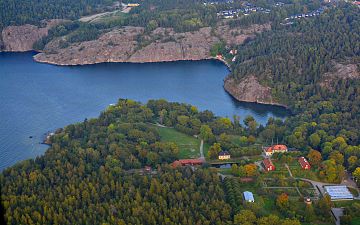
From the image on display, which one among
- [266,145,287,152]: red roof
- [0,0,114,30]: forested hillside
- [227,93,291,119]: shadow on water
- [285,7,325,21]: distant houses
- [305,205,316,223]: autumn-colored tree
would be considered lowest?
[227,93,291,119]: shadow on water

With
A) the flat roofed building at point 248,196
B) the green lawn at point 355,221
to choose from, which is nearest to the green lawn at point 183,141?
the flat roofed building at point 248,196

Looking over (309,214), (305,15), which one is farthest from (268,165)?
(305,15)

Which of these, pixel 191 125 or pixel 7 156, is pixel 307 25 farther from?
pixel 7 156

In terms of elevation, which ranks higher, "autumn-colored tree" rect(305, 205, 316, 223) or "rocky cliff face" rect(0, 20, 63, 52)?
"rocky cliff face" rect(0, 20, 63, 52)

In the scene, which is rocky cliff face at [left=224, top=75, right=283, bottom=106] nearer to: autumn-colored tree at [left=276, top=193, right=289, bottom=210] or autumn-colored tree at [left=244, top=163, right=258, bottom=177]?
autumn-colored tree at [left=244, top=163, right=258, bottom=177]

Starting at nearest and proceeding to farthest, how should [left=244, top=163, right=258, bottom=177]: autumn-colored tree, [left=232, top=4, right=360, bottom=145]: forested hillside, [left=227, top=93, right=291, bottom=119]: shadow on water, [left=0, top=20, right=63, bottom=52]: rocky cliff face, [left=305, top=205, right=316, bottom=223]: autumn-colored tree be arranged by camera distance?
[left=305, top=205, right=316, bottom=223]: autumn-colored tree → [left=244, top=163, right=258, bottom=177]: autumn-colored tree → [left=232, top=4, right=360, bottom=145]: forested hillside → [left=227, top=93, right=291, bottom=119]: shadow on water → [left=0, top=20, right=63, bottom=52]: rocky cliff face

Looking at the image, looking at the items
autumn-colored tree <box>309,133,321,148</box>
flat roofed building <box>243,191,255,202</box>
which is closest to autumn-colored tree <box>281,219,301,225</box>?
flat roofed building <box>243,191,255,202</box>
